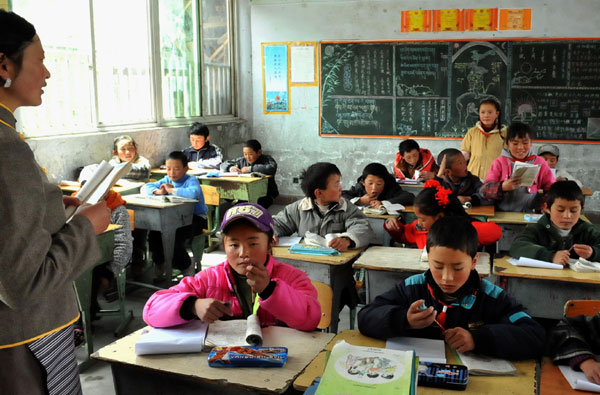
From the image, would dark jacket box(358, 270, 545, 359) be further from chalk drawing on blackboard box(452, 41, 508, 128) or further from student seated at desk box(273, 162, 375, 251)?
chalk drawing on blackboard box(452, 41, 508, 128)

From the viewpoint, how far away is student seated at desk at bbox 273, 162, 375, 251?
10.9 feet

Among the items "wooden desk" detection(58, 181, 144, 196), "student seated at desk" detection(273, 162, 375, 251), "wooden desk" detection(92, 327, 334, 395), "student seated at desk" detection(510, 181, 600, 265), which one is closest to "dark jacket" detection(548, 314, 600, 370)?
"wooden desk" detection(92, 327, 334, 395)

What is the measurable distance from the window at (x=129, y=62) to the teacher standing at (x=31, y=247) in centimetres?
362

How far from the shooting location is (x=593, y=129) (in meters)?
6.49

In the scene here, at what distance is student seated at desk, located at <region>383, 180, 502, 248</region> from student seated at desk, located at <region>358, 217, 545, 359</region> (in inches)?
35.6

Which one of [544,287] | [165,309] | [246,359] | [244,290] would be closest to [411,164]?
[544,287]

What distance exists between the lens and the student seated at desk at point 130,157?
5.28 metres

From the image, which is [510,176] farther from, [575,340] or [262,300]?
[262,300]

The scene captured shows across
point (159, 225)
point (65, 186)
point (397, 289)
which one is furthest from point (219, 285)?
point (65, 186)

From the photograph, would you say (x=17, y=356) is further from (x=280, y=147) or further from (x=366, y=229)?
(x=280, y=147)

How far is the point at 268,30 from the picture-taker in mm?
7664

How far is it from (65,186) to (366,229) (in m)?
2.68

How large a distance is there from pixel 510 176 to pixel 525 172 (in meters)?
0.23

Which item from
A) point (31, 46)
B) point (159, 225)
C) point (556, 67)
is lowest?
point (159, 225)
